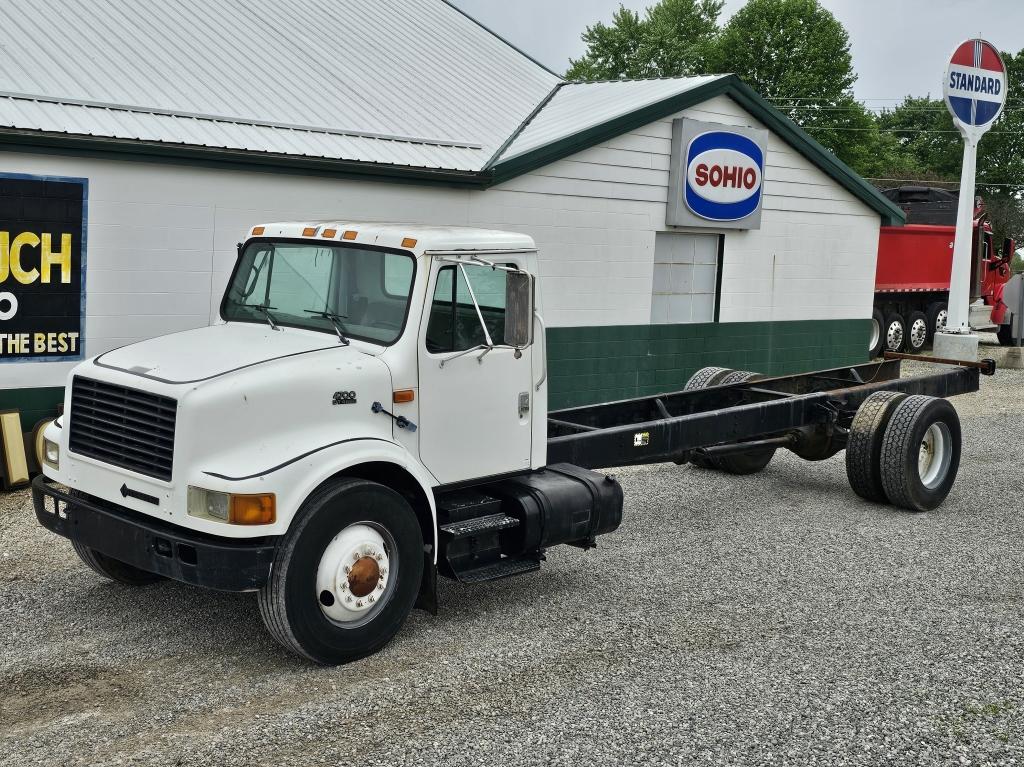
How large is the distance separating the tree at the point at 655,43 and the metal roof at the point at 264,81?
1924 inches

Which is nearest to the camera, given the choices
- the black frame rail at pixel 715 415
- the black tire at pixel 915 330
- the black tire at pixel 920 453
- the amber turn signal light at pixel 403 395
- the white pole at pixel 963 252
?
the amber turn signal light at pixel 403 395

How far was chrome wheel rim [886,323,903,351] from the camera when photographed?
77.4ft

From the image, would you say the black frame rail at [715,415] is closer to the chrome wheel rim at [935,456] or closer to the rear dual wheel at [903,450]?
the rear dual wheel at [903,450]

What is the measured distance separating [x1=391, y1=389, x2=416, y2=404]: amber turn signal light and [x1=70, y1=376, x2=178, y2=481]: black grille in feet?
3.86

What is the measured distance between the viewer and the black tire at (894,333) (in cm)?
2352

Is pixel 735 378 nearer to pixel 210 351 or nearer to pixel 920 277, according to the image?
pixel 210 351

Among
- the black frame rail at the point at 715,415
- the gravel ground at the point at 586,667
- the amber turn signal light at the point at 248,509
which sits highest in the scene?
the black frame rail at the point at 715,415

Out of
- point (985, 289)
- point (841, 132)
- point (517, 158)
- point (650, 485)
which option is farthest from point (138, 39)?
point (841, 132)

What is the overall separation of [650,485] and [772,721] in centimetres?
530

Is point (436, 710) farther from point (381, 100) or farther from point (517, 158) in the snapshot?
point (381, 100)

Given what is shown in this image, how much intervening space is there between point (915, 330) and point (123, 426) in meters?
21.2

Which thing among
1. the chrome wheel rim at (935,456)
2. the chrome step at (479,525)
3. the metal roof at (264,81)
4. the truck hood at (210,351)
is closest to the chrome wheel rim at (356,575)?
the chrome step at (479,525)

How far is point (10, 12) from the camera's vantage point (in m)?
12.0

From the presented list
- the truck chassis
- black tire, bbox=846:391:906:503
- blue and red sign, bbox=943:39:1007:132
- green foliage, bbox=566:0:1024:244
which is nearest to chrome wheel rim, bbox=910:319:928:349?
blue and red sign, bbox=943:39:1007:132
